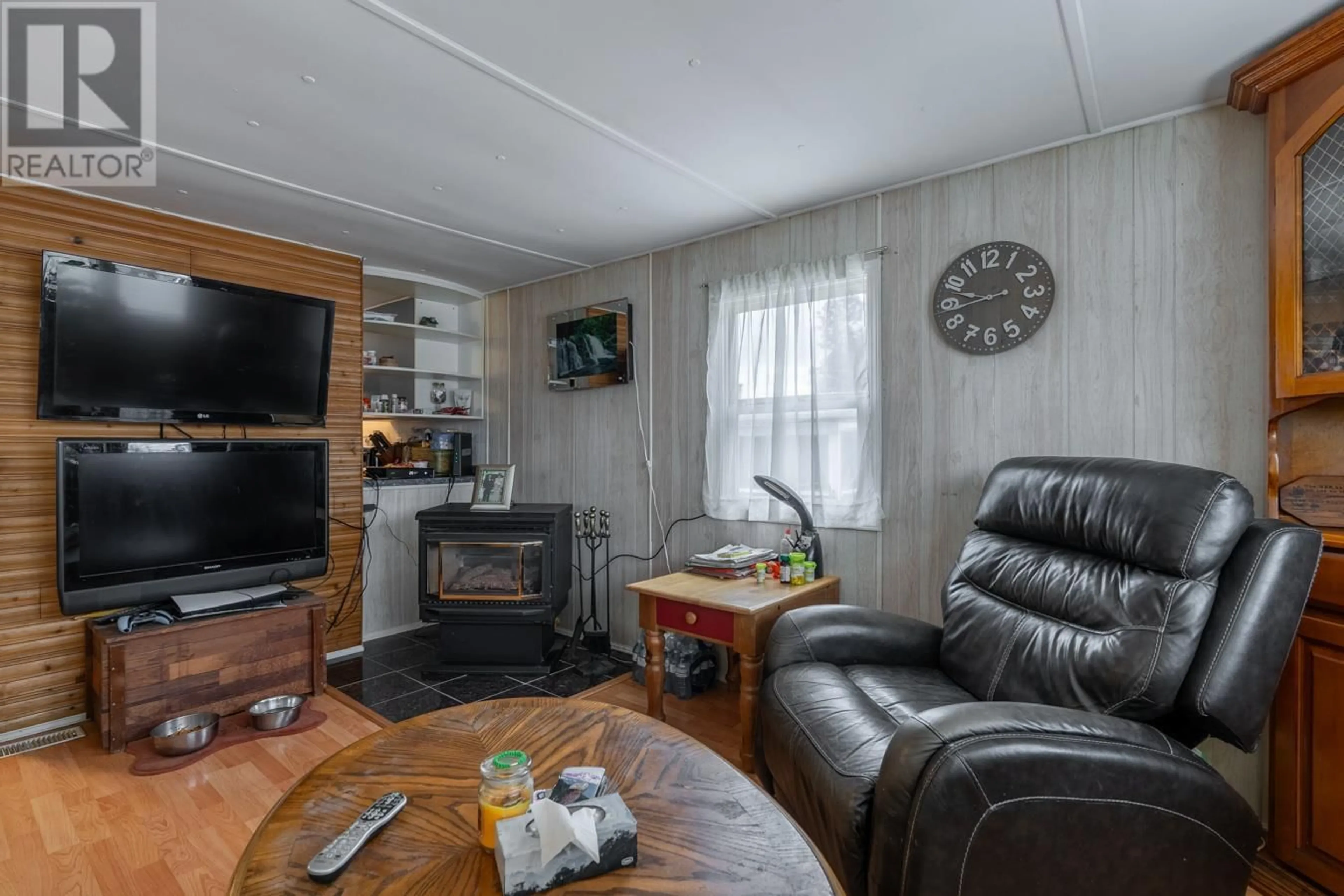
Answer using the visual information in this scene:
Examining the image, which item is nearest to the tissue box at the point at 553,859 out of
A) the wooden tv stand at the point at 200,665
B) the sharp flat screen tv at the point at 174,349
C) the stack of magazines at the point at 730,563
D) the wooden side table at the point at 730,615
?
the wooden side table at the point at 730,615

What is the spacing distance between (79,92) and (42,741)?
246 cm

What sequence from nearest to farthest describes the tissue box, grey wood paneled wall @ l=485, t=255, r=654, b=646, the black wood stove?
the tissue box → the black wood stove → grey wood paneled wall @ l=485, t=255, r=654, b=646

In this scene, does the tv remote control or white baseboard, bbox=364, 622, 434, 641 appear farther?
white baseboard, bbox=364, 622, 434, 641

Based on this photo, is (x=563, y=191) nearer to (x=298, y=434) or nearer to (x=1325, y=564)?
(x=298, y=434)

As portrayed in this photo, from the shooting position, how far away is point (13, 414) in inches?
98.9

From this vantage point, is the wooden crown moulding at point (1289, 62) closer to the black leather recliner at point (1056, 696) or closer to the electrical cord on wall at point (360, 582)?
the black leather recliner at point (1056, 696)

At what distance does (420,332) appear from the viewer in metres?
4.21

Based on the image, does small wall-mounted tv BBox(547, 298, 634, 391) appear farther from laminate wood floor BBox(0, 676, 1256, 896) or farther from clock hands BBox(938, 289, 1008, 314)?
laminate wood floor BBox(0, 676, 1256, 896)

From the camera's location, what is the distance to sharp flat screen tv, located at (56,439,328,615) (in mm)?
2490

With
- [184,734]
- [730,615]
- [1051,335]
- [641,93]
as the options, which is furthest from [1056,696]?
[184,734]

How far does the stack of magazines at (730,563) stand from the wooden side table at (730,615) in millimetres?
37

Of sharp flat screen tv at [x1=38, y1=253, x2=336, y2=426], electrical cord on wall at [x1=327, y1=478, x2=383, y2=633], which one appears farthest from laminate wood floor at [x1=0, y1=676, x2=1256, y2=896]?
sharp flat screen tv at [x1=38, y1=253, x2=336, y2=426]

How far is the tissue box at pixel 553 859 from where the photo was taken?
926 millimetres

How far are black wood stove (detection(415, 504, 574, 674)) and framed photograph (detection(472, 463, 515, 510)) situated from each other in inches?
4.5
